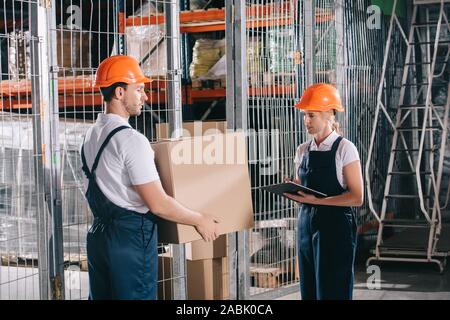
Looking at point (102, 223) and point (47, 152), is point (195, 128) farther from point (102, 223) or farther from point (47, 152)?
point (102, 223)

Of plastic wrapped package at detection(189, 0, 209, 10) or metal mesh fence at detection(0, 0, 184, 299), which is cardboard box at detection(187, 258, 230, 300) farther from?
plastic wrapped package at detection(189, 0, 209, 10)

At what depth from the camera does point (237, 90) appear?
21.0 ft

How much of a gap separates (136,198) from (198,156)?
547 millimetres

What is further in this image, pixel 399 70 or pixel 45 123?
pixel 399 70

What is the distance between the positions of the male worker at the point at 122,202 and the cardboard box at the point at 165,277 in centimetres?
165

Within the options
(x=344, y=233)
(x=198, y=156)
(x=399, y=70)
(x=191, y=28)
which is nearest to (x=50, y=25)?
(x=198, y=156)

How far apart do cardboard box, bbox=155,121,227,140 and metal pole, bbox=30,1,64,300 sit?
1219 millimetres

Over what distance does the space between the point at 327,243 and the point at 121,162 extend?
1.45 meters

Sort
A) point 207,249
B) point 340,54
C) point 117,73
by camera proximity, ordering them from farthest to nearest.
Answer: point 340,54
point 207,249
point 117,73

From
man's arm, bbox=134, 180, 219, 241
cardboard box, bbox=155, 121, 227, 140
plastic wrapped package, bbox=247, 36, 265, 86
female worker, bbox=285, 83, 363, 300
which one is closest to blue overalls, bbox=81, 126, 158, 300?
man's arm, bbox=134, 180, 219, 241

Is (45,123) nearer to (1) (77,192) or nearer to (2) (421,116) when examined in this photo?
(1) (77,192)

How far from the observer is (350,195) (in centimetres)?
467

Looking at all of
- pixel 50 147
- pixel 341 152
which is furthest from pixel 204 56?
pixel 341 152

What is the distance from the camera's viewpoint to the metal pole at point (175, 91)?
5625 mm
